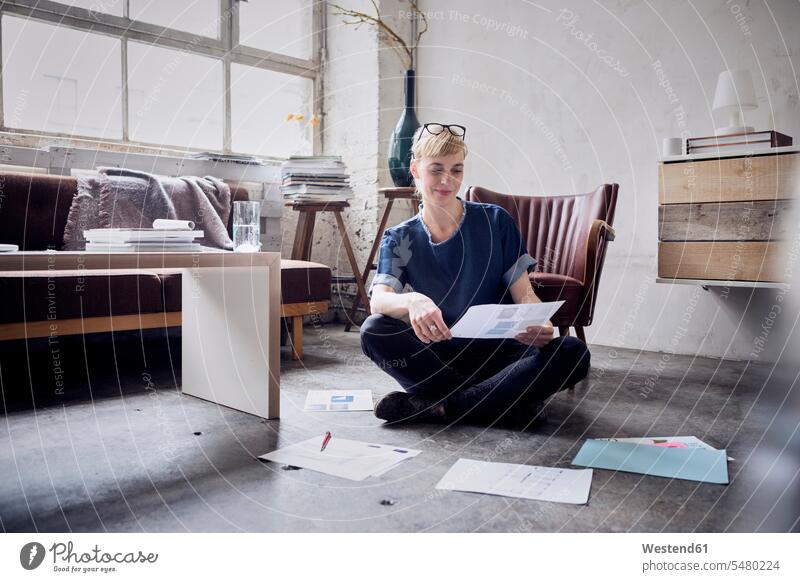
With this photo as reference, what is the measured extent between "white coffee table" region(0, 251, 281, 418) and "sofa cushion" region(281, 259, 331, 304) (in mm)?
577

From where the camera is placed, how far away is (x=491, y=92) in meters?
3.41

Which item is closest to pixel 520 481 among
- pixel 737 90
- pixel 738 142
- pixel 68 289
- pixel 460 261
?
pixel 460 261

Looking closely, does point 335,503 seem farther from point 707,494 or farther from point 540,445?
point 707,494

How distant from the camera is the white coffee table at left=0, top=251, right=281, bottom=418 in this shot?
1.70m

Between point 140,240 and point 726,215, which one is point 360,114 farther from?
point 140,240

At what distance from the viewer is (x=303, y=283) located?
8.73ft

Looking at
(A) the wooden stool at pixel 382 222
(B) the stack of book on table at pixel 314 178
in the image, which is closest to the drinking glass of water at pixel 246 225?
(A) the wooden stool at pixel 382 222

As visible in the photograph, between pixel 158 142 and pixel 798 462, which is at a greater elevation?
pixel 158 142

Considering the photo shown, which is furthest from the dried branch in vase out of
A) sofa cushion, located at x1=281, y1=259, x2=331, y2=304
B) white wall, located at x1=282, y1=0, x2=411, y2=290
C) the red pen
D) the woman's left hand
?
the red pen

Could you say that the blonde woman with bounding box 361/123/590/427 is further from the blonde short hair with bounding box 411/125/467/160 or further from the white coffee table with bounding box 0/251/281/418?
the white coffee table with bounding box 0/251/281/418

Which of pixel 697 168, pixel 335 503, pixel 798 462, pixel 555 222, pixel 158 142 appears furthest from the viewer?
pixel 158 142
